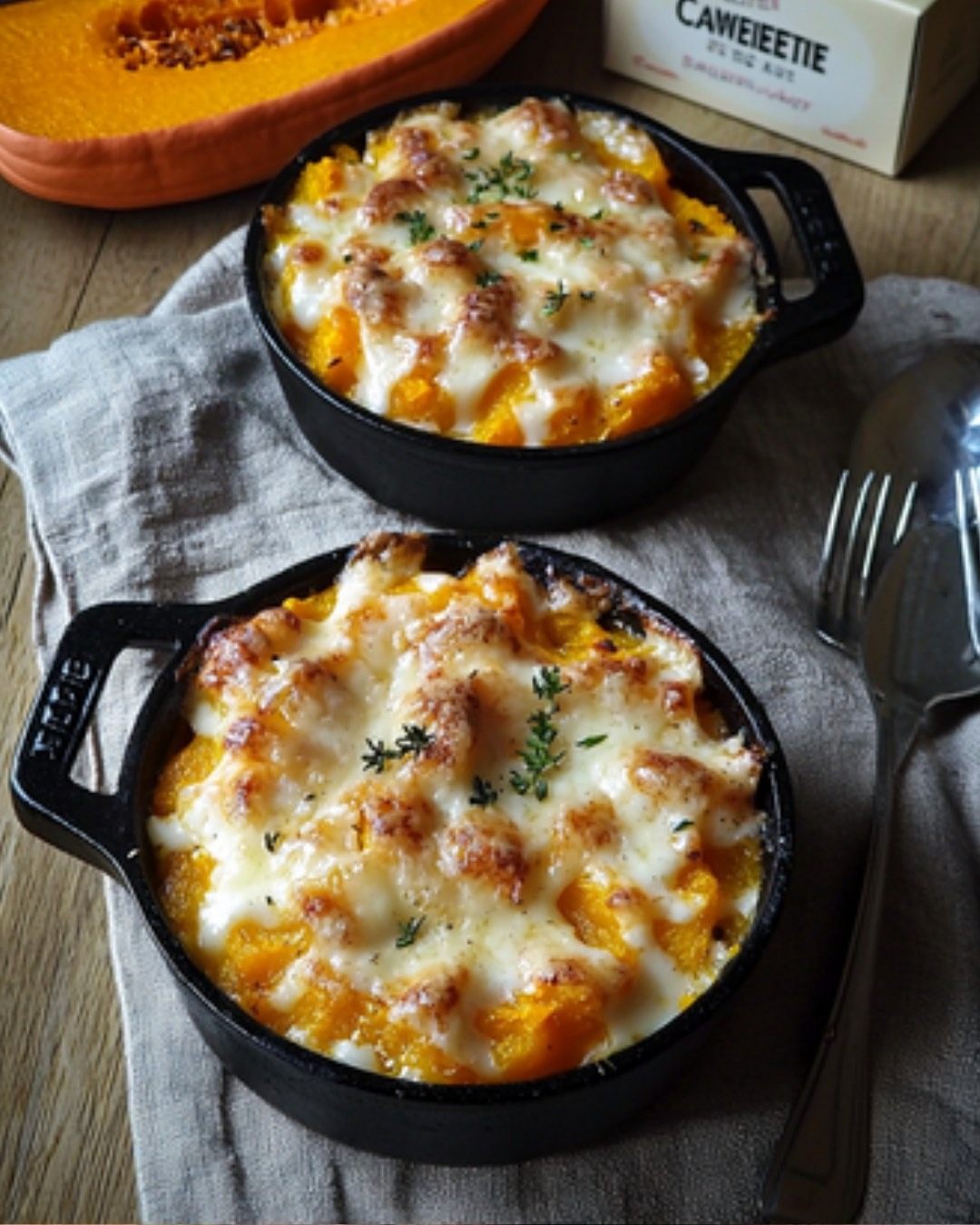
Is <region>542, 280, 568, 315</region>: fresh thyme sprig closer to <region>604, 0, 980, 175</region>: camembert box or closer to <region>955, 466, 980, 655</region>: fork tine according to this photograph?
<region>955, 466, 980, 655</region>: fork tine

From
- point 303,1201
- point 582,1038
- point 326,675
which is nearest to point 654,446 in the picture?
point 326,675

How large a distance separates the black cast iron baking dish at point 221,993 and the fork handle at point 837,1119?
0.50 feet

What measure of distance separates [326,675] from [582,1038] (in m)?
0.47

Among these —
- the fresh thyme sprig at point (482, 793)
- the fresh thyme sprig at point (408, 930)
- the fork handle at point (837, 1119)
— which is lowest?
the fork handle at point (837, 1119)

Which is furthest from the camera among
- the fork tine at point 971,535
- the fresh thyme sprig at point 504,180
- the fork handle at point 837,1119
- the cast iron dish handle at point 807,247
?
the fresh thyme sprig at point 504,180

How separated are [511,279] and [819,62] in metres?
0.81

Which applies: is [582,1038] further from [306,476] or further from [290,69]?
[290,69]

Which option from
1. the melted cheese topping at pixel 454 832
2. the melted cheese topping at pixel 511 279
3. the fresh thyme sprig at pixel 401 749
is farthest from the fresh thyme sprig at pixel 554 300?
the fresh thyme sprig at pixel 401 749

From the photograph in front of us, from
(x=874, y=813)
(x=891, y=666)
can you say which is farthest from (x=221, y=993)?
(x=891, y=666)

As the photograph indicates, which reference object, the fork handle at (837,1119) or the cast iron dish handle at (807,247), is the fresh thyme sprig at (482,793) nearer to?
the fork handle at (837,1119)

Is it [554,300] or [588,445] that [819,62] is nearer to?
[554,300]

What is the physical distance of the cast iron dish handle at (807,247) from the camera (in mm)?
2398

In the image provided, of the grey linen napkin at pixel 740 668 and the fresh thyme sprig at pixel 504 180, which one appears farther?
the fresh thyme sprig at pixel 504 180

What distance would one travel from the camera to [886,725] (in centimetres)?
218
